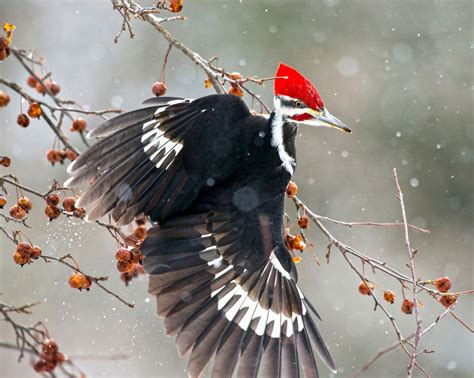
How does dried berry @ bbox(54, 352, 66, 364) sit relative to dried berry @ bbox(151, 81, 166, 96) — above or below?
below

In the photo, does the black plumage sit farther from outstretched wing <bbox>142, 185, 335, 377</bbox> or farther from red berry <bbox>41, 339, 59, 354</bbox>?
red berry <bbox>41, 339, 59, 354</bbox>

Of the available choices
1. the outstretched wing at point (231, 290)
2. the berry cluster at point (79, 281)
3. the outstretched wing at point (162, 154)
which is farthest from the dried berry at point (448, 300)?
the berry cluster at point (79, 281)

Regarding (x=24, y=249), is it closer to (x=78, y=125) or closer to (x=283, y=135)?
(x=78, y=125)


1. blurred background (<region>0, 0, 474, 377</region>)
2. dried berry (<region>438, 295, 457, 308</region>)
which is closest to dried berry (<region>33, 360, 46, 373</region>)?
dried berry (<region>438, 295, 457, 308</region>)

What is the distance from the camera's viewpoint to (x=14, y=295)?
6.14m

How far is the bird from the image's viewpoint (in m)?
2.41

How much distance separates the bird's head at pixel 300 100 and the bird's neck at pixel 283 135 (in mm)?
38

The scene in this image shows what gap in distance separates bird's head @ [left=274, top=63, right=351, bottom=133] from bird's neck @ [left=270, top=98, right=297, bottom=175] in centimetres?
4

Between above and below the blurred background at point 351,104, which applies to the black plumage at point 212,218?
below

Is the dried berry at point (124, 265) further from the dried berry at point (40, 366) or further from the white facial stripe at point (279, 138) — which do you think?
the white facial stripe at point (279, 138)

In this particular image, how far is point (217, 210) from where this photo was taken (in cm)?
250

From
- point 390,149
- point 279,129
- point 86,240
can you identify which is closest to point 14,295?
point 86,240

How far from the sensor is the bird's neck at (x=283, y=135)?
8.22 ft

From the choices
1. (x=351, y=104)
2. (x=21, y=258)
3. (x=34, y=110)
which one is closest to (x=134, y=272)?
(x=21, y=258)
